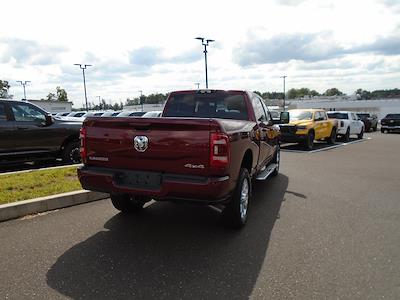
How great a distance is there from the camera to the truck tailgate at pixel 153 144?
425 cm

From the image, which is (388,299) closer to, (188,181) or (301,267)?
(301,267)

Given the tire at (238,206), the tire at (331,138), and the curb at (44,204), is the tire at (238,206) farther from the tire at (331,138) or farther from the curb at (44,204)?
the tire at (331,138)

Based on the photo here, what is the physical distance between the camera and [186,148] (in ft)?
14.1

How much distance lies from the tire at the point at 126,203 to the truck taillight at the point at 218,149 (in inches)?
75.9

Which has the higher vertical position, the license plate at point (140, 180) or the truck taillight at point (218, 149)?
the truck taillight at point (218, 149)

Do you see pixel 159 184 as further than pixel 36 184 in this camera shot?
No

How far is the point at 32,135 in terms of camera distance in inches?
363

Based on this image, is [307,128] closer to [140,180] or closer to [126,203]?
[126,203]

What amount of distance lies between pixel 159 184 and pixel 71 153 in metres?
6.31

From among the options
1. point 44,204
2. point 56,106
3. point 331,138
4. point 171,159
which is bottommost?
point 331,138

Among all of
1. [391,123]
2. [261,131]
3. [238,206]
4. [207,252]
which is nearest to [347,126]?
[391,123]

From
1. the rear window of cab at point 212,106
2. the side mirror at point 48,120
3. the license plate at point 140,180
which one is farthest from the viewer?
the side mirror at point 48,120

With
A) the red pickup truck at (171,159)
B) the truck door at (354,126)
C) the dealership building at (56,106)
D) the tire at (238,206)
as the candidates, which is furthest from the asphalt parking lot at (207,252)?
the dealership building at (56,106)

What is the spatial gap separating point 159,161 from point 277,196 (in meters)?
3.37
